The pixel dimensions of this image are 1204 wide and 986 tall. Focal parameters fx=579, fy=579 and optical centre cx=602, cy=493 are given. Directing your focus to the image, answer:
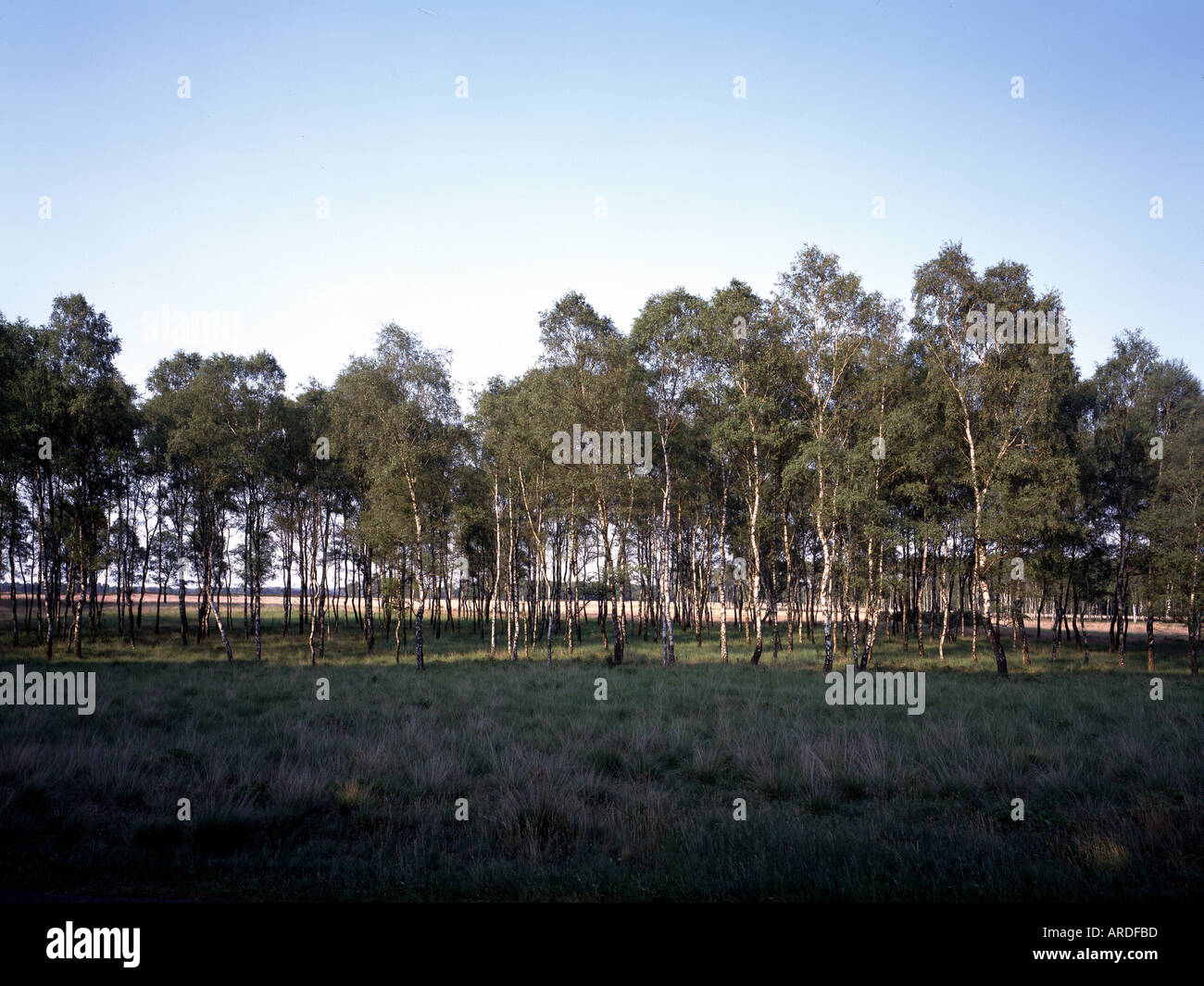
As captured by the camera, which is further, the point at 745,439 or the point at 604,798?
the point at 745,439

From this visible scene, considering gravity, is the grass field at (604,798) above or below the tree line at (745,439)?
below

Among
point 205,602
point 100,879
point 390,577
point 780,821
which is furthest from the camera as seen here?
point 205,602

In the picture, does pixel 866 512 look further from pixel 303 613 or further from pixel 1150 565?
pixel 303 613

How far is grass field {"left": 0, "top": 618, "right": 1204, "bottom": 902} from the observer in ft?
18.7

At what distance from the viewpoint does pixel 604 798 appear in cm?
870

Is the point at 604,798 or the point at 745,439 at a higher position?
the point at 745,439

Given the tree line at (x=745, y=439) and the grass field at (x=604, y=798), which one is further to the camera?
the tree line at (x=745, y=439)

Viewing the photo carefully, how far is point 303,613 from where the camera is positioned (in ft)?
161

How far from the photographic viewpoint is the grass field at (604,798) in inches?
225

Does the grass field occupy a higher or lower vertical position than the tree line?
lower

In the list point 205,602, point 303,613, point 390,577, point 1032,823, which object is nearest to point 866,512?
point 1032,823

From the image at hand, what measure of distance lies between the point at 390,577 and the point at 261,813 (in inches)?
885

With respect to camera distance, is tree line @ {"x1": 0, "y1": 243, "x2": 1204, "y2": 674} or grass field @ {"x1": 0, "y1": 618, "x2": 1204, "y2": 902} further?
tree line @ {"x1": 0, "y1": 243, "x2": 1204, "y2": 674}
